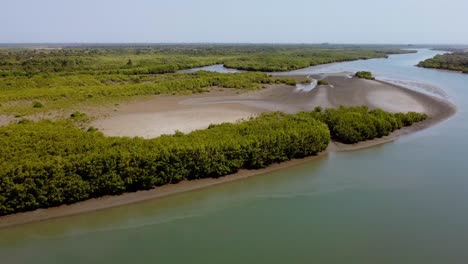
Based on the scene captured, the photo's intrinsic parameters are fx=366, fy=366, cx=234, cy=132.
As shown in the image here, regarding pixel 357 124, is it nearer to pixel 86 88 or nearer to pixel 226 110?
pixel 226 110

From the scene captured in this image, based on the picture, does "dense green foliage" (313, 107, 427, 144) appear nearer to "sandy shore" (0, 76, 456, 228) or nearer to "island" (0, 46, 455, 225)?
"island" (0, 46, 455, 225)

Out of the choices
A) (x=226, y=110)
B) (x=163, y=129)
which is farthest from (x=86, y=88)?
(x=163, y=129)

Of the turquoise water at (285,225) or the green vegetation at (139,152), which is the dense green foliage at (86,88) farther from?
the turquoise water at (285,225)

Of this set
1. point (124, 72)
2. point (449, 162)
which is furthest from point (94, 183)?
point (124, 72)

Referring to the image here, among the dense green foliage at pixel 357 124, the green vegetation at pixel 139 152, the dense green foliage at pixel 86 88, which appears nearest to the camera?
the green vegetation at pixel 139 152

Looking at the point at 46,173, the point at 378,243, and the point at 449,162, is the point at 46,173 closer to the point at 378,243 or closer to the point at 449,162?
the point at 378,243

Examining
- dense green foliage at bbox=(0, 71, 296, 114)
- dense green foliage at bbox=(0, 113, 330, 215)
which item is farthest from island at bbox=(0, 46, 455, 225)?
dense green foliage at bbox=(0, 71, 296, 114)

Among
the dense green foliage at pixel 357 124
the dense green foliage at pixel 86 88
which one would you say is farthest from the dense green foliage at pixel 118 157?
the dense green foliage at pixel 86 88
